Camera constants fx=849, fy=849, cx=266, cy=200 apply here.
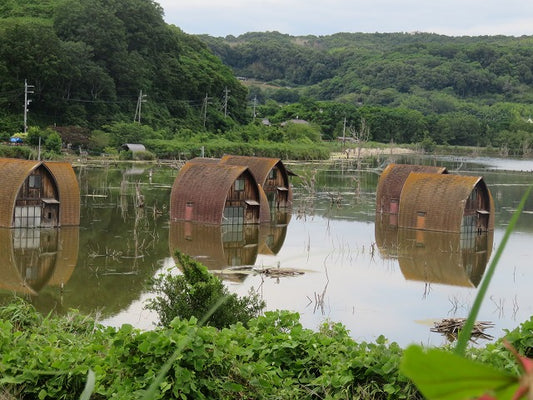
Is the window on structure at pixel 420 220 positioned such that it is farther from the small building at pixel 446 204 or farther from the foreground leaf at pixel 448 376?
the foreground leaf at pixel 448 376

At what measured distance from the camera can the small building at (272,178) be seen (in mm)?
33000

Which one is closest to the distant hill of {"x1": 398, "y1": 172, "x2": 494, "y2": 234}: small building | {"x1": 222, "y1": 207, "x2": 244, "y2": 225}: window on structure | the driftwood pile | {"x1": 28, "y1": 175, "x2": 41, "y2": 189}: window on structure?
{"x1": 398, "y1": 172, "x2": 494, "y2": 234}: small building

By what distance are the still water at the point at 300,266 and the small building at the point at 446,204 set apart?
29.0 inches

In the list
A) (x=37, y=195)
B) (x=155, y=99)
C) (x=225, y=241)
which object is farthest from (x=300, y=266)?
(x=155, y=99)

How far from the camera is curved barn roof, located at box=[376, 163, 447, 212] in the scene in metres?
31.9

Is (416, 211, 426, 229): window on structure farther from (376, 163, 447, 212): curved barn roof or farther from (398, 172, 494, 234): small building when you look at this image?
(376, 163, 447, 212): curved barn roof

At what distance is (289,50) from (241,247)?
129 metres

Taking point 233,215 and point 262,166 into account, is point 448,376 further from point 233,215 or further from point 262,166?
point 262,166

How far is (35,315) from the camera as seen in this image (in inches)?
369

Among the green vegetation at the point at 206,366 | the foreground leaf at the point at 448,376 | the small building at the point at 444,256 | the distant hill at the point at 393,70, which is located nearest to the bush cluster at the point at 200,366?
the green vegetation at the point at 206,366

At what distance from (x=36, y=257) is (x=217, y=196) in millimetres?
8256

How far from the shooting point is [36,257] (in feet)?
66.7

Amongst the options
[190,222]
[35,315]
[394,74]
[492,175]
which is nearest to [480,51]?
[394,74]

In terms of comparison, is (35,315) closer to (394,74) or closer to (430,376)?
(430,376)
